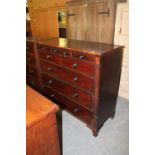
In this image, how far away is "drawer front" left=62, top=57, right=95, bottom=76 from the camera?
60.5 inches

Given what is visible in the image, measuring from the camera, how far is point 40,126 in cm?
83

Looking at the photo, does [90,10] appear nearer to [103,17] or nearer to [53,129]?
[103,17]

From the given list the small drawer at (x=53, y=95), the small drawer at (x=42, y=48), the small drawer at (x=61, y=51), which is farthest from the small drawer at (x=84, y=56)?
the small drawer at (x=53, y=95)

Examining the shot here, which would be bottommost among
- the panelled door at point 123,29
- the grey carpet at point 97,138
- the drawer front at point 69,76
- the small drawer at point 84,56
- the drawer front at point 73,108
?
the grey carpet at point 97,138

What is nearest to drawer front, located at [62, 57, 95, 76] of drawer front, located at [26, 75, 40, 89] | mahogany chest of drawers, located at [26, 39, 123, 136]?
mahogany chest of drawers, located at [26, 39, 123, 136]

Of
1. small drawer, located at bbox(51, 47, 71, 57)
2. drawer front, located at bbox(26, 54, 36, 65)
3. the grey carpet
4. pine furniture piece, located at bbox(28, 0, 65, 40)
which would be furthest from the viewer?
pine furniture piece, located at bbox(28, 0, 65, 40)

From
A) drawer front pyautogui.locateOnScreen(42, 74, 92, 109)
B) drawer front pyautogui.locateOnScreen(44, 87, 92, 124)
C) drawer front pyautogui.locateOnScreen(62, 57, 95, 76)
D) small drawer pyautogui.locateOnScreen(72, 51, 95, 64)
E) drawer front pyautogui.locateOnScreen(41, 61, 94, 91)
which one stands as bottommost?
drawer front pyautogui.locateOnScreen(44, 87, 92, 124)

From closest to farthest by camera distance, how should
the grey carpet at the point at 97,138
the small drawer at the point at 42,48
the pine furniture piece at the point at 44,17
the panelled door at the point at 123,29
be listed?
the grey carpet at the point at 97,138, the panelled door at the point at 123,29, the small drawer at the point at 42,48, the pine furniture piece at the point at 44,17

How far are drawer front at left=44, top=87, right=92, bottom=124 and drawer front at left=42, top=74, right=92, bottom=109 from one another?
8 cm

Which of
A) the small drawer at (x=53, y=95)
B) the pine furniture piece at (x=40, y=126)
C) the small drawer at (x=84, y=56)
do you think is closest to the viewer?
the pine furniture piece at (x=40, y=126)

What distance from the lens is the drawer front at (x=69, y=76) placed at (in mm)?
1631

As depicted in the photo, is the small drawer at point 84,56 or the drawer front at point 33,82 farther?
the drawer front at point 33,82

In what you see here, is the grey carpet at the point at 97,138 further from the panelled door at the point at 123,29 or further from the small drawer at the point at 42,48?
the small drawer at the point at 42,48

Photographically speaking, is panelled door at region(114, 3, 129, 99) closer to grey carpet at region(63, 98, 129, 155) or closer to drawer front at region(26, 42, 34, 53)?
grey carpet at region(63, 98, 129, 155)
